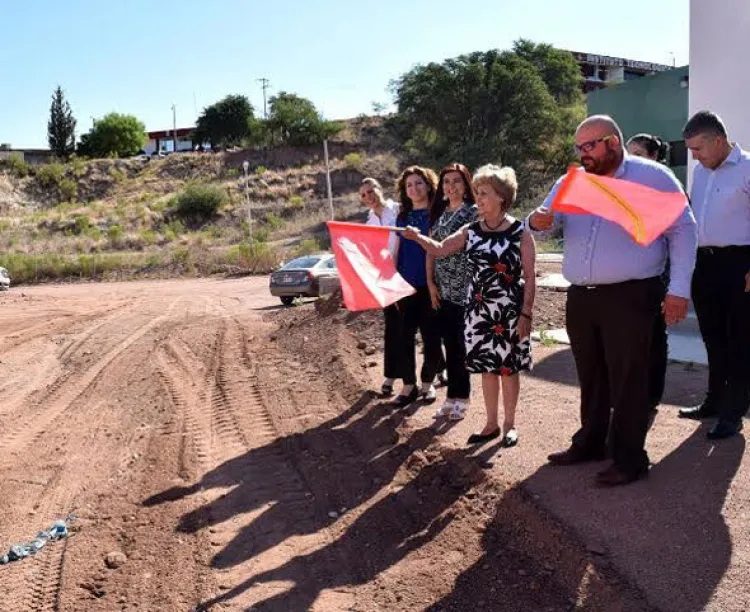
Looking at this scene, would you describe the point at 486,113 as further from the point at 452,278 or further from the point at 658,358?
the point at 658,358

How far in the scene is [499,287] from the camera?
207 inches

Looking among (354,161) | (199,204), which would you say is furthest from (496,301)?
(354,161)

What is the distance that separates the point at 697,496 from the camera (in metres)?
4.25

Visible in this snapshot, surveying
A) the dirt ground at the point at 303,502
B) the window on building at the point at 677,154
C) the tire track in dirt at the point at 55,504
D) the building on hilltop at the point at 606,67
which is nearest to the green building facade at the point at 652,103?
the window on building at the point at 677,154

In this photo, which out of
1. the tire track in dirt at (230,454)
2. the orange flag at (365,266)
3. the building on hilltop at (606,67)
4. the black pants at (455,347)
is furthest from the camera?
the building on hilltop at (606,67)

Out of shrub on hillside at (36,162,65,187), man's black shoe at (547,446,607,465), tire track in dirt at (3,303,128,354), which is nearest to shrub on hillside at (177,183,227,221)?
shrub on hillside at (36,162,65,187)

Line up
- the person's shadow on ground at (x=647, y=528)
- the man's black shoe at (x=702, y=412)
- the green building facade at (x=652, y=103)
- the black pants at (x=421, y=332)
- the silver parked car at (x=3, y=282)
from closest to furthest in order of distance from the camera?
the person's shadow on ground at (x=647, y=528) → the man's black shoe at (x=702, y=412) → the black pants at (x=421, y=332) → the green building facade at (x=652, y=103) → the silver parked car at (x=3, y=282)

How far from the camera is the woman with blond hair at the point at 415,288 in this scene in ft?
21.7

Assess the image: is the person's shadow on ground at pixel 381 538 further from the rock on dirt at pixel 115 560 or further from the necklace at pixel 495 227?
the necklace at pixel 495 227

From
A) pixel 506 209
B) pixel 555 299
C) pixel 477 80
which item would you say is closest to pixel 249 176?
pixel 477 80

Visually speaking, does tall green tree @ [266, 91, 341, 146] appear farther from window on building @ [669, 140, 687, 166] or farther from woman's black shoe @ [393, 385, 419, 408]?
woman's black shoe @ [393, 385, 419, 408]

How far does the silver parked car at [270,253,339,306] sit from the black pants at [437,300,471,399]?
15241 millimetres

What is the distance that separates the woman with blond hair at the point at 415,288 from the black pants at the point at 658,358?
1.85 metres

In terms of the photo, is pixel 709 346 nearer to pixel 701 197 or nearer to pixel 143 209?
pixel 701 197
